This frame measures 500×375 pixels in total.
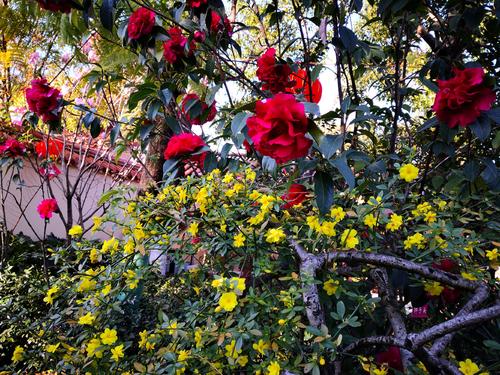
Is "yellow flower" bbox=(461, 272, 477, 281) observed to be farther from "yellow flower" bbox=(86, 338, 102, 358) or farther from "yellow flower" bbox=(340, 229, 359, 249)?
"yellow flower" bbox=(86, 338, 102, 358)

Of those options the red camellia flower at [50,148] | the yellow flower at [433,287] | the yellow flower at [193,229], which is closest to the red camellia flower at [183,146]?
the yellow flower at [193,229]

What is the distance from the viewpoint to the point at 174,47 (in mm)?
1861

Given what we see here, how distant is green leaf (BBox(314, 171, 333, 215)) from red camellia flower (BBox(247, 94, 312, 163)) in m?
0.11

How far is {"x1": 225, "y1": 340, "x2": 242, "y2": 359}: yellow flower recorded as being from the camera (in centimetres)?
109

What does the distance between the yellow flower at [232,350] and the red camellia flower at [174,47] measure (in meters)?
1.28

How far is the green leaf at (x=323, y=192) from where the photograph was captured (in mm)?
1009

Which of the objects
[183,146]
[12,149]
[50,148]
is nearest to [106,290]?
[183,146]

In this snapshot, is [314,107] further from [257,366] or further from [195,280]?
[195,280]

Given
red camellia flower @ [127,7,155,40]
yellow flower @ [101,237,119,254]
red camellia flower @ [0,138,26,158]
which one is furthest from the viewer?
red camellia flower @ [0,138,26,158]

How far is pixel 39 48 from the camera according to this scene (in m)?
4.27

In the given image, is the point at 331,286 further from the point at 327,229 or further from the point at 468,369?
the point at 468,369

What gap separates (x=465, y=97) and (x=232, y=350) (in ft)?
3.11

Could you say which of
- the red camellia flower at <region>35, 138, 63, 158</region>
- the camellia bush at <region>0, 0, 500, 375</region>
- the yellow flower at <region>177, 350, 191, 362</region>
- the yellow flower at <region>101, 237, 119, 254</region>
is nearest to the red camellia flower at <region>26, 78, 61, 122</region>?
the camellia bush at <region>0, 0, 500, 375</region>

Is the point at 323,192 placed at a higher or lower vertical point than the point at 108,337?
higher
